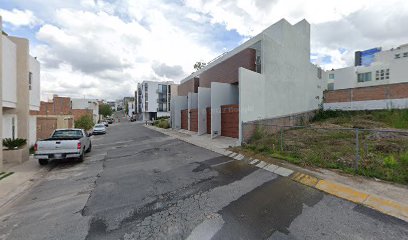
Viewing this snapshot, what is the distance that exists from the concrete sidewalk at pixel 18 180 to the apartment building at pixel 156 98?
60.2 metres

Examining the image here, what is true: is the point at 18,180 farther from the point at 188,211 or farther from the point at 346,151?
the point at 346,151

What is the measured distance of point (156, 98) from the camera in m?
69.6

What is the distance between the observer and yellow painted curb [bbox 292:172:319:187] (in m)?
5.84

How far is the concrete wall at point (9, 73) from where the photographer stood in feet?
30.3

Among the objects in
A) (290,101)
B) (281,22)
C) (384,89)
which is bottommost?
(290,101)

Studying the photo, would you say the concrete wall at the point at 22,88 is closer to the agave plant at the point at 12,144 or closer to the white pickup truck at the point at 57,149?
the agave plant at the point at 12,144

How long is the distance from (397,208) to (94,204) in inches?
267

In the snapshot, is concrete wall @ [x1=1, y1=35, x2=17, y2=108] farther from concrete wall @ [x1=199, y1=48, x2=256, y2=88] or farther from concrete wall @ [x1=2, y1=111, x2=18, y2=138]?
concrete wall @ [x1=199, y1=48, x2=256, y2=88]

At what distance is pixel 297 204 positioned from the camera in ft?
15.0

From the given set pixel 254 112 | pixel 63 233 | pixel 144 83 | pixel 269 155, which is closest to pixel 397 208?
pixel 269 155

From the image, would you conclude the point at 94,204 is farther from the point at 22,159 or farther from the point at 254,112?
the point at 254,112

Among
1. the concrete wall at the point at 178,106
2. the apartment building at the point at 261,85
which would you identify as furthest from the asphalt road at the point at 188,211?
the concrete wall at the point at 178,106

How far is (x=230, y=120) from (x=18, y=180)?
39.3 feet

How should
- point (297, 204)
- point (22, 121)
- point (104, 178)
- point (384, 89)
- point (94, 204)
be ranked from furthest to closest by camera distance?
point (384, 89), point (22, 121), point (104, 178), point (94, 204), point (297, 204)
